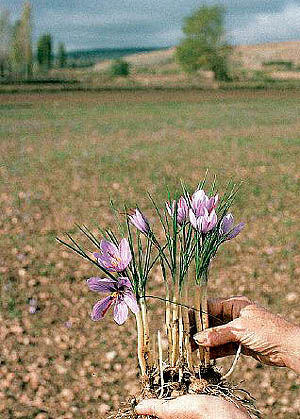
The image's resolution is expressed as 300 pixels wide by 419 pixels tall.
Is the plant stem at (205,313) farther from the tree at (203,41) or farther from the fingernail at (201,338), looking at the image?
the tree at (203,41)

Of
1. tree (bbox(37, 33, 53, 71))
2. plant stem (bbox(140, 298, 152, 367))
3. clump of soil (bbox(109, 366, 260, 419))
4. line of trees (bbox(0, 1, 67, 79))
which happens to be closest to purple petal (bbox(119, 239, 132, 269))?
plant stem (bbox(140, 298, 152, 367))

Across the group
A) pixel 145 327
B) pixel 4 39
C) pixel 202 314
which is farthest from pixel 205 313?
pixel 4 39

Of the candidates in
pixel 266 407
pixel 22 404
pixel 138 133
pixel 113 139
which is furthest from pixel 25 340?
pixel 138 133

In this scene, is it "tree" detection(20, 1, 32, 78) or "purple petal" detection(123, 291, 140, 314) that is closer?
"purple petal" detection(123, 291, 140, 314)

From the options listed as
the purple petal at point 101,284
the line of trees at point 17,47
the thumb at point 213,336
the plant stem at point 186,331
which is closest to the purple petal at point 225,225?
the plant stem at point 186,331

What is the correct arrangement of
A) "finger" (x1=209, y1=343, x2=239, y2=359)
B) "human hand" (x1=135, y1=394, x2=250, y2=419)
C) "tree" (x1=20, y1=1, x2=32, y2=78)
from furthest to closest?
1. "tree" (x1=20, y1=1, x2=32, y2=78)
2. "finger" (x1=209, y1=343, x2=239, y2=359)
3. "human hand" (x1=135, y1=394, x2=250, y2=419)

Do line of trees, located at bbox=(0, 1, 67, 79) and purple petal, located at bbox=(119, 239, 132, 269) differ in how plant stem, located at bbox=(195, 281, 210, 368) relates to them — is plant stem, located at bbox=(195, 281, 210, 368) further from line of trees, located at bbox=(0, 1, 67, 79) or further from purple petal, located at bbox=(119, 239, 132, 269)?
line of trees, located at bbox=(0, 1, 67, 79)
